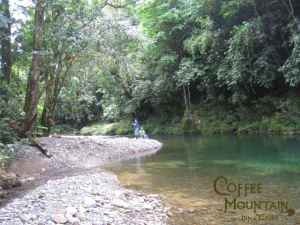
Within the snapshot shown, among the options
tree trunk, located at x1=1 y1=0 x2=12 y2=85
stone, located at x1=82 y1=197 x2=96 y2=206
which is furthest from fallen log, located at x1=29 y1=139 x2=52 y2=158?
stone, located at x1=82 y1=197 x2=96 y2=206

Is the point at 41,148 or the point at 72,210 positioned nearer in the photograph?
the point at 72,210

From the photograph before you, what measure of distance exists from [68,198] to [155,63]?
848 inches

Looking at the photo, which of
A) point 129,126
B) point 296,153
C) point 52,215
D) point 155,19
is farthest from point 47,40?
point 129,126

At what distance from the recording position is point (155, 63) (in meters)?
24.9

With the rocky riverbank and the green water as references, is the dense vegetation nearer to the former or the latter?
the rocky riverbank

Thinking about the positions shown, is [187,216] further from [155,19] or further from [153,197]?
[155,19]

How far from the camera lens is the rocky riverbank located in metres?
3.79

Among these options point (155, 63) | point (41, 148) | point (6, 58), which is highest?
point (155, 63)

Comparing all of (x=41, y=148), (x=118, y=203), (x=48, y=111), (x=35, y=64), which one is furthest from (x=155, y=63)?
(x=118, y=203)

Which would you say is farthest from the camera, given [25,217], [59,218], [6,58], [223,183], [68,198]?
[6,58]

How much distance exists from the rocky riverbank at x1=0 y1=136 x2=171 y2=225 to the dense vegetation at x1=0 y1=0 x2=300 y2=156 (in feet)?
5.18

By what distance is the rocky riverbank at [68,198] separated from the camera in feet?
12.5

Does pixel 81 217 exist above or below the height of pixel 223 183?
above

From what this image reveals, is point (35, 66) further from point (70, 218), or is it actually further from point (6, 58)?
point (70, 218)
